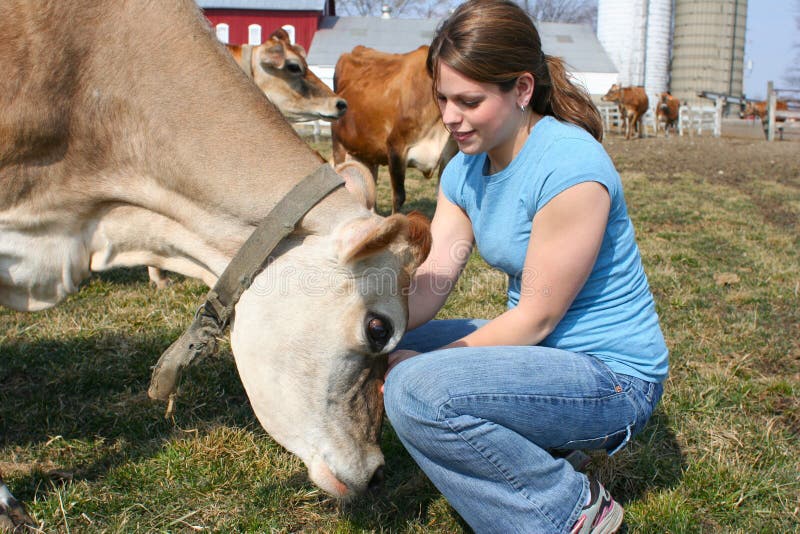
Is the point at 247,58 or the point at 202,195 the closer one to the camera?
the point at 202,195

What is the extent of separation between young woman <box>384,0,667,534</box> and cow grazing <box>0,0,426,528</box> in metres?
0.22

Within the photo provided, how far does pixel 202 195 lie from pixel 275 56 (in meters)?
6.21

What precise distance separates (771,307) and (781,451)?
2.22 meters

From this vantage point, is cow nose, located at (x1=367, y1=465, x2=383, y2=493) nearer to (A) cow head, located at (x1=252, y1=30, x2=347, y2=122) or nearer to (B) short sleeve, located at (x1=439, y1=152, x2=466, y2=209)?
(B) short sleeve, located at (x1=439, y1=152, x2=466, y2=209)

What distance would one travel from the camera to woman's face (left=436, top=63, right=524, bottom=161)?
7.91 feet

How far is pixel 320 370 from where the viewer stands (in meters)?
2.31

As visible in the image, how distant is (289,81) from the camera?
8.63 m

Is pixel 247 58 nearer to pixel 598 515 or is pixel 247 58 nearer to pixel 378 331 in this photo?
pixel 378 331

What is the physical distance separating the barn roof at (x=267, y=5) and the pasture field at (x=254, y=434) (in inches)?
1292

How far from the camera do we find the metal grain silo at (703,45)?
4328cm

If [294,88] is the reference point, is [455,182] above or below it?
above

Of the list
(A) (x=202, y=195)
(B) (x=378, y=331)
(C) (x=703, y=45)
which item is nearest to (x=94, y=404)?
(A) (x=202, y=195)

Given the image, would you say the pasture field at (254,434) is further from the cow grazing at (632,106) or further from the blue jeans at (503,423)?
the cow grazing at (632,106)

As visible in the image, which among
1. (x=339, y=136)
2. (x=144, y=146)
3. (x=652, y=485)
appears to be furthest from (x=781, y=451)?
(x=339, y=136)
